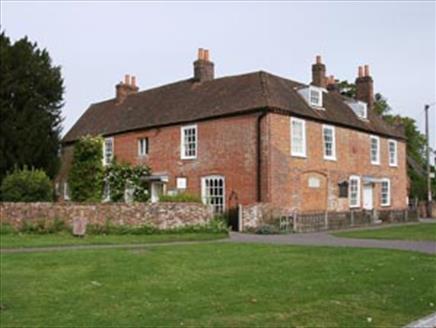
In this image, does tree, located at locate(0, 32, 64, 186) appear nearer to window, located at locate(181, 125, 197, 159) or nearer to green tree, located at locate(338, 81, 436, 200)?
window, located at locate(181, 125, 197, 159)

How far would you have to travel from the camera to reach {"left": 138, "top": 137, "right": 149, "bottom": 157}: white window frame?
3516 cm

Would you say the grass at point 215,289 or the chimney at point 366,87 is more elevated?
the chimney at point 366,87

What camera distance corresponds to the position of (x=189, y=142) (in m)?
32.4

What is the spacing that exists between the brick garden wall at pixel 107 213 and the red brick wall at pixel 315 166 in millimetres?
5678

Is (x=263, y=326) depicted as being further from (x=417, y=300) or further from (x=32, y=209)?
(x=32, y=209)

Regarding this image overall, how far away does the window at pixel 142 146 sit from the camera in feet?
116

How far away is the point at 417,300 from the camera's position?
936 centimetres

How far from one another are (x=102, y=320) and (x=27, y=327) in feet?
3.09

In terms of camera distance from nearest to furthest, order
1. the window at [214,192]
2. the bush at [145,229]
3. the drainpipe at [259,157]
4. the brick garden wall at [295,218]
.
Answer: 1. the bush at [145,229]
2. the brick garden wall at [295,218]
3. the drainpipe at [259,157]
4. the window at [214,192]

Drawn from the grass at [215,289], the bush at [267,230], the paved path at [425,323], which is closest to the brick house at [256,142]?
the bush at [267,230]

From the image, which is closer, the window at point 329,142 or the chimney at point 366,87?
the window at point 329,142

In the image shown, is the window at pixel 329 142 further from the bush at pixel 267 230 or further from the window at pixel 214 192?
the bush at pixel 267 230

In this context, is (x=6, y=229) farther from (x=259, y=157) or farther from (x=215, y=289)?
(x=215, y=289)

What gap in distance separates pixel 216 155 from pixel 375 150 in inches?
508
